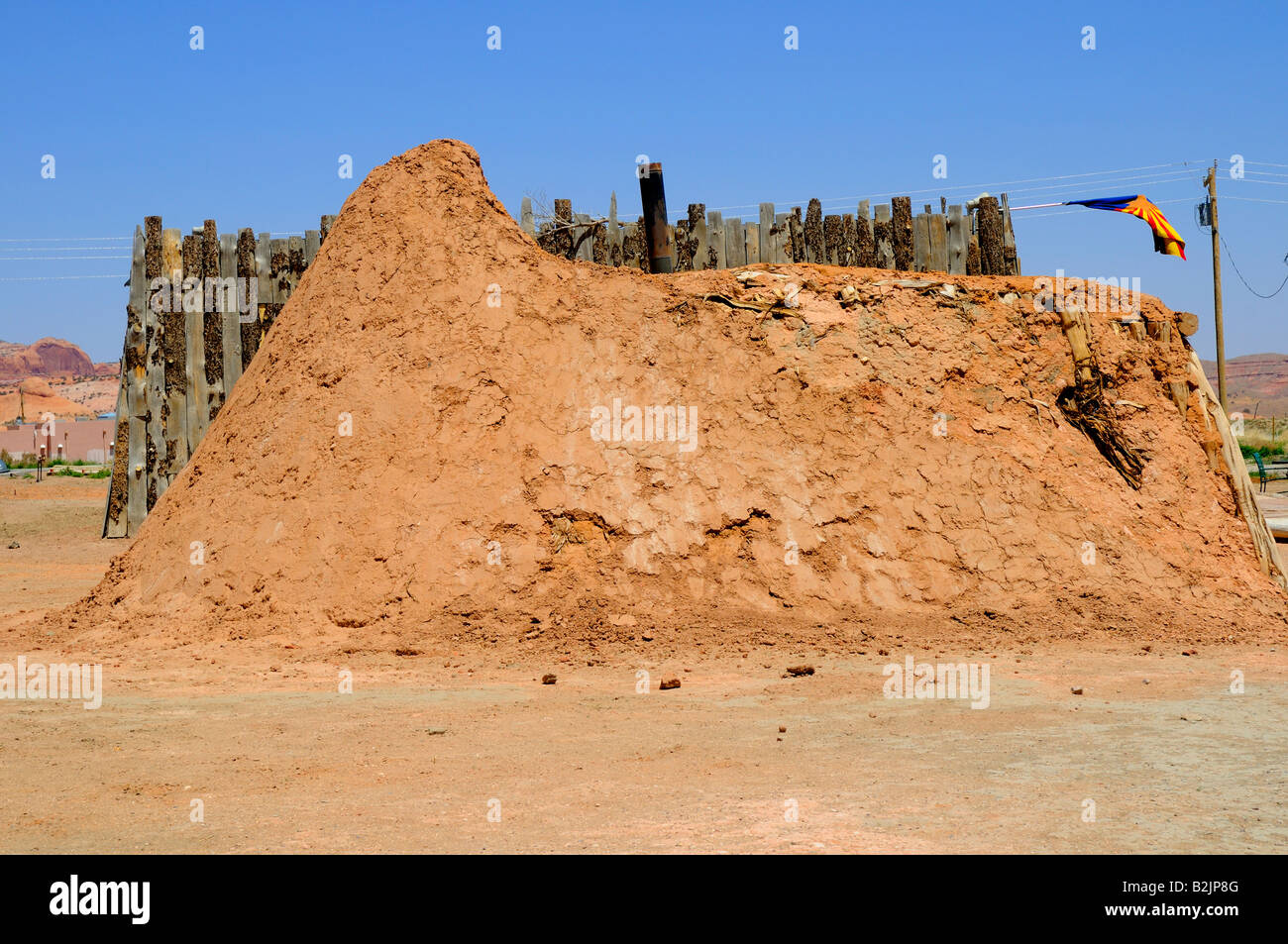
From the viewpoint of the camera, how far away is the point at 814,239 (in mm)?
11812

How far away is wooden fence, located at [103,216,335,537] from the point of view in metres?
13.0

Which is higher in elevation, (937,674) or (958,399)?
(958,399)

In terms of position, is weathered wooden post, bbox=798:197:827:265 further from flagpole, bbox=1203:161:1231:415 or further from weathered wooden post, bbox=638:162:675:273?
flagpole, bbox=1203:161:1231:415

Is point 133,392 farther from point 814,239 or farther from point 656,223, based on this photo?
point 814,239

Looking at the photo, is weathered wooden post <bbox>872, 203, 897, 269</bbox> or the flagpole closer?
weathered wooden post <bbox>872, 203, 897, 269</bbox>

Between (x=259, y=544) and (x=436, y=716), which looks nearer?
(x=436, y=716)

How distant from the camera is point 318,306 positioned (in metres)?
10.4

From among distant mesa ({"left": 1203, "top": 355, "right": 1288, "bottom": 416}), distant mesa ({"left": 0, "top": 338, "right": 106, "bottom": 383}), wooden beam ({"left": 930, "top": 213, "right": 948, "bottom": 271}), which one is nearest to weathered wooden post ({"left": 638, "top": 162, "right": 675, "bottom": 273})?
wooden beam ({"left": 930, "top": 213, "right": 948, "bottom": 271})

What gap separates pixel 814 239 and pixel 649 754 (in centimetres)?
733

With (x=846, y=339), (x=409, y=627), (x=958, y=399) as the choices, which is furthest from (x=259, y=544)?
(x=958, y=399)

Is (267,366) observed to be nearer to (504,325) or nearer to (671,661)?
(504,325)

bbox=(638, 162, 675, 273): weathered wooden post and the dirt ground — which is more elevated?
bbox=(638, 162, 675, 273): weathered wooden post

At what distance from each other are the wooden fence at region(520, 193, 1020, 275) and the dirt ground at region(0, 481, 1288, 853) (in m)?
4.56
